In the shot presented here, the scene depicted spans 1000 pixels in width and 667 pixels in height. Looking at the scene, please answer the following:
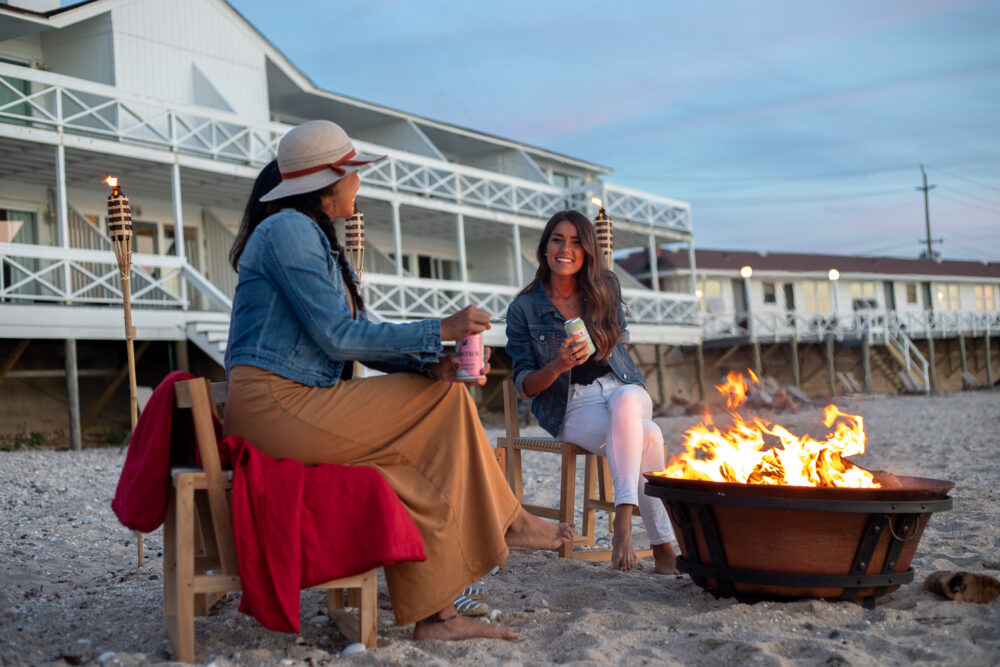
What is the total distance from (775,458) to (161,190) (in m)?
14.1

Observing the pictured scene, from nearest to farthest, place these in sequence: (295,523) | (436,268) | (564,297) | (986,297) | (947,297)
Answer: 1. (295,523)
2. (564,297)
3. (436,268)
4. (947,297)
5. (986,297)

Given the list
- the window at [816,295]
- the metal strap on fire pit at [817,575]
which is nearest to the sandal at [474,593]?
the metal strap on fire pit at [817,575]

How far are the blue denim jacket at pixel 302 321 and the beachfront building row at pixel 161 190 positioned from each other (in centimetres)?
975

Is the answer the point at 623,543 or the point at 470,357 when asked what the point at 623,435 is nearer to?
the point at 623,543

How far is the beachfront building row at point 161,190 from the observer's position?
40.4 feet

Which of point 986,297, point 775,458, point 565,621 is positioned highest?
point 986,297

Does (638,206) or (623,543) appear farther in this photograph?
(638,206)

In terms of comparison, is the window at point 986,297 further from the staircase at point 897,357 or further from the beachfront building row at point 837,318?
the staircase at point 897,357

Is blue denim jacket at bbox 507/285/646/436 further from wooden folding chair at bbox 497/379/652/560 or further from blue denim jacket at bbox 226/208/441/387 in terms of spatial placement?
blue denim jacket at bbox 226/208/441/387

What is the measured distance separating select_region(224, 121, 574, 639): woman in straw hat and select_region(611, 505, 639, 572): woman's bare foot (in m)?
0.96

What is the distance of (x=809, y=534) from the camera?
290cm

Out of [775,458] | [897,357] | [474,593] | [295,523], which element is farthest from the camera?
[897,357]

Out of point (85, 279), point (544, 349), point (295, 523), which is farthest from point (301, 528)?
point (85, 279)

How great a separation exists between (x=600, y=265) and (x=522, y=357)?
21.9 inches
